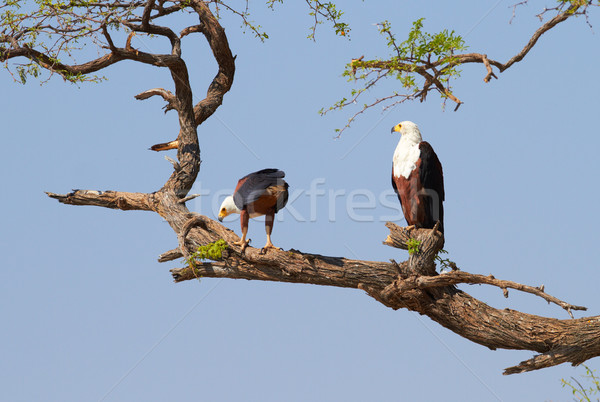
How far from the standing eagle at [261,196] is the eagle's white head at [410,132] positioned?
1191 millimetres

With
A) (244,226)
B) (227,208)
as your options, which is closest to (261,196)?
(244,226)

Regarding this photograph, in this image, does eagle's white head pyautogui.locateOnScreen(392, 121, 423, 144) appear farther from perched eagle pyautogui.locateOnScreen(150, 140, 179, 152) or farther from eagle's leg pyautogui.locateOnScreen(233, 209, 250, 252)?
perched eagle pyautogui.locateOnScreen(150, 140, 179, 152)

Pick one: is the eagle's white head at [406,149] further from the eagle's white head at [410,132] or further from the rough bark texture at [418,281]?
the rough bark texture at [418,281]

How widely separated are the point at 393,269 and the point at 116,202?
10.5ft

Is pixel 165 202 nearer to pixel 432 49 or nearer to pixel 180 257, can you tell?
pixel 180 257

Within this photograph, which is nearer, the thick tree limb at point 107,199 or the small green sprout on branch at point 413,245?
the small green sprout on branch at point 413,245

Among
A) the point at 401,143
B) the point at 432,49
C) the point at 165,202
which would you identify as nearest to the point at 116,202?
the point at 165,202

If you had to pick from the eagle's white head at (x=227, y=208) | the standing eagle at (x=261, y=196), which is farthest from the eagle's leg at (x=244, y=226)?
the eagle's white head at (x=227, y=208)

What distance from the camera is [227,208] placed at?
6324 mm

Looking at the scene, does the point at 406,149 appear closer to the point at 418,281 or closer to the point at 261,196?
the point at 418,281

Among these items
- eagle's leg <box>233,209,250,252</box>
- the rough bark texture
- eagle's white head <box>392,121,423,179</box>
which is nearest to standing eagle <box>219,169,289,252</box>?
eagle's leg <box>233,209,250,252</box>

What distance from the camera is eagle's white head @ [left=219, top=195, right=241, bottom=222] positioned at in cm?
631

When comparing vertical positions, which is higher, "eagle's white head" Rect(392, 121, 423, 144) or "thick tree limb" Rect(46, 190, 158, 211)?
"eagle's white head" Rect(392, 121, 423, 144)

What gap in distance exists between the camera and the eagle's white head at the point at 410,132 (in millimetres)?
6184
